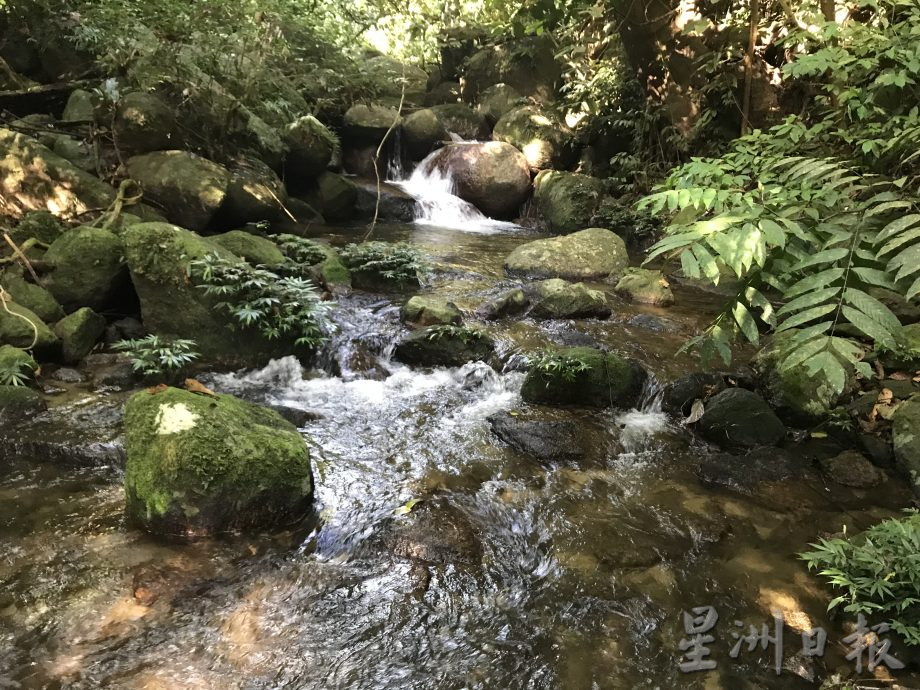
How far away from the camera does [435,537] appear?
3.57 metres

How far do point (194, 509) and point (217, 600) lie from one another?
24.2 inches

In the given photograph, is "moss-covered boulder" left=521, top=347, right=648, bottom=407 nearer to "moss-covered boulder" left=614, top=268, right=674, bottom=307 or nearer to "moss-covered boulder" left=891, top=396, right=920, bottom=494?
"moss-covered boulder" left=891, top=396, right=920, bottom=494

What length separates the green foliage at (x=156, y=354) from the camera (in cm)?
526

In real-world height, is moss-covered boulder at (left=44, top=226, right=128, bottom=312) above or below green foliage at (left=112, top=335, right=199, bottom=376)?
above

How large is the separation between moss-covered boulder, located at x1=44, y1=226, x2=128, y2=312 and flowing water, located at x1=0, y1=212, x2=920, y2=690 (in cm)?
177

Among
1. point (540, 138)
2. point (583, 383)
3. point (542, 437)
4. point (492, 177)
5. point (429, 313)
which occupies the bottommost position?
point (542, 437)

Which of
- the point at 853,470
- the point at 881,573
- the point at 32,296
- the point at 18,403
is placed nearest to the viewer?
the point at 881,573

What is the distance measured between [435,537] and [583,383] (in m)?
2.53

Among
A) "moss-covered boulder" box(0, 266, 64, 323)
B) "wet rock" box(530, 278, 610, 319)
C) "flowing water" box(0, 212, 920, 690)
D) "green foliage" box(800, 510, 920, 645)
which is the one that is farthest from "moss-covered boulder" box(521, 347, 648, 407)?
"moss-covered boulder" box(0, 266, 64, 323)

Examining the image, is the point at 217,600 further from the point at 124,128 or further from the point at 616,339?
the point at 124,128

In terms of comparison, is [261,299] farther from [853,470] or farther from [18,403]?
[853,470]

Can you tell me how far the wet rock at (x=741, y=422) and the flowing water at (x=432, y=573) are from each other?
0.21 meters

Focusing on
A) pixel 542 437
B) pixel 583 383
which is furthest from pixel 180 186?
pixel 542 437

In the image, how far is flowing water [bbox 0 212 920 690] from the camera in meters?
2.66
